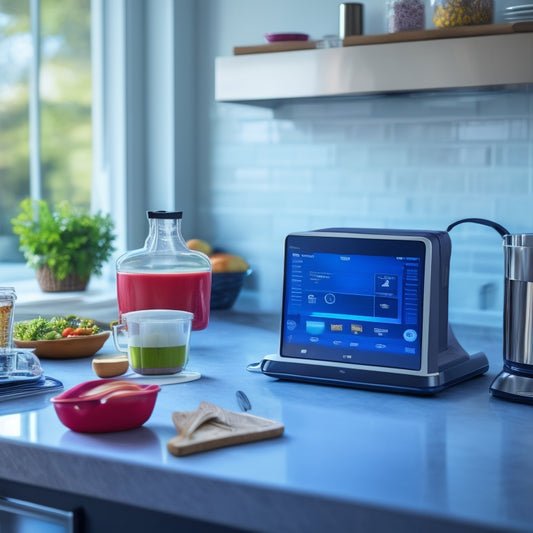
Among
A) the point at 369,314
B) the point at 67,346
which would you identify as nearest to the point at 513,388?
the point at 369,314

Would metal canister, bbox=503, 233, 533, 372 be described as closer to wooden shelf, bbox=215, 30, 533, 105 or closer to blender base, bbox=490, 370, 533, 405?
blender base, bbox=490, 370, 533, 405

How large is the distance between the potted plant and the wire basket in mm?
380

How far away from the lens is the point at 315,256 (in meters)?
1.88

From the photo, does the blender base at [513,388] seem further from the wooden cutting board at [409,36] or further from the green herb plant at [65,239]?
the green herb plant at [65,239]

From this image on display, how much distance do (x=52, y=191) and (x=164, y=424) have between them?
2658 mm

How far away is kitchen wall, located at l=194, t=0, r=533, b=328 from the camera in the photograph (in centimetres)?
260

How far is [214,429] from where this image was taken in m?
1.42

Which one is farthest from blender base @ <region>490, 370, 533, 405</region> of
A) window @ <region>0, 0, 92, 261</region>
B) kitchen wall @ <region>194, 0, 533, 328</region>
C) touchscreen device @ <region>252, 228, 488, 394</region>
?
window @ <region>0, 0, 92, 261</region>

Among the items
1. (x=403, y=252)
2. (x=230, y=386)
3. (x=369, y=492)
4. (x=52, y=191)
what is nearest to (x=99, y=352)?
(x=230, y=386)

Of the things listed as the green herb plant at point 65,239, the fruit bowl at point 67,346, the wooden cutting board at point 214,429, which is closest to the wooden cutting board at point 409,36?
the green herb plant at point 65,239

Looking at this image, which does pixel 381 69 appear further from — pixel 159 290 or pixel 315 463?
pixel 315 463

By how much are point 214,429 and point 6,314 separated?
2.44 feet

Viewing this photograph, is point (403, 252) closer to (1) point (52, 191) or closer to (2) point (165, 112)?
(2) point (165, 112)

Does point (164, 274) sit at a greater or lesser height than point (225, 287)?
greater
